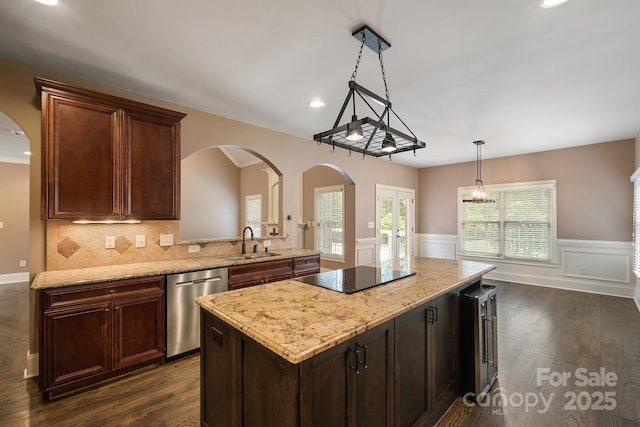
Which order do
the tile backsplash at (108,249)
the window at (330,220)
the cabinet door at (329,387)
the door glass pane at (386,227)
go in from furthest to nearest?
the door glass pane at (386,227) < the window at (330,220) < the tile backsplash at (108,249) < the cabinet door at (329,387)

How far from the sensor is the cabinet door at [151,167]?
2.71m

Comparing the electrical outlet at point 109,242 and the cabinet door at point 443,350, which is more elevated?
the electrical outlet at point 109,242

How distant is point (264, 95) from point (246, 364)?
265 cm

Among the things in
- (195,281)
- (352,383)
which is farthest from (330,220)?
(352,383)

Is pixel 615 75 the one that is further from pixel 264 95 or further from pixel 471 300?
pixel 264 95

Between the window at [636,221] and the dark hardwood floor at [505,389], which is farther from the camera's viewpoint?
the window at [636,221]

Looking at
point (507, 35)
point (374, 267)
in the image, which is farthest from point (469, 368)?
point (507, 35)

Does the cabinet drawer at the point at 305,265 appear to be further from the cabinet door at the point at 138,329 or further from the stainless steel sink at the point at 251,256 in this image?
the cabinet door at the point at 138,329

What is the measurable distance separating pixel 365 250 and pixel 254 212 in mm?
3435

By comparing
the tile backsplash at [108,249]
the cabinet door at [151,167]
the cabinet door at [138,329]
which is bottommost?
the cabinet door at [138,329]

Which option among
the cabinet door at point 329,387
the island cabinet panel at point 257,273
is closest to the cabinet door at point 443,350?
the cabinet door at point 329,387

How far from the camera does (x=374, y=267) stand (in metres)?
2.66

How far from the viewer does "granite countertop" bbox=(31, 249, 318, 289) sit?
219 centimetres

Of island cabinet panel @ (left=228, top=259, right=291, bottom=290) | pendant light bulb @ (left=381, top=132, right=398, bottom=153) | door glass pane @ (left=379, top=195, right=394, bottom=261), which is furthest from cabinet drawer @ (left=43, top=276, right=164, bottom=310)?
door glass pane @ (left=379, top=195, right=394, bottom=261)
